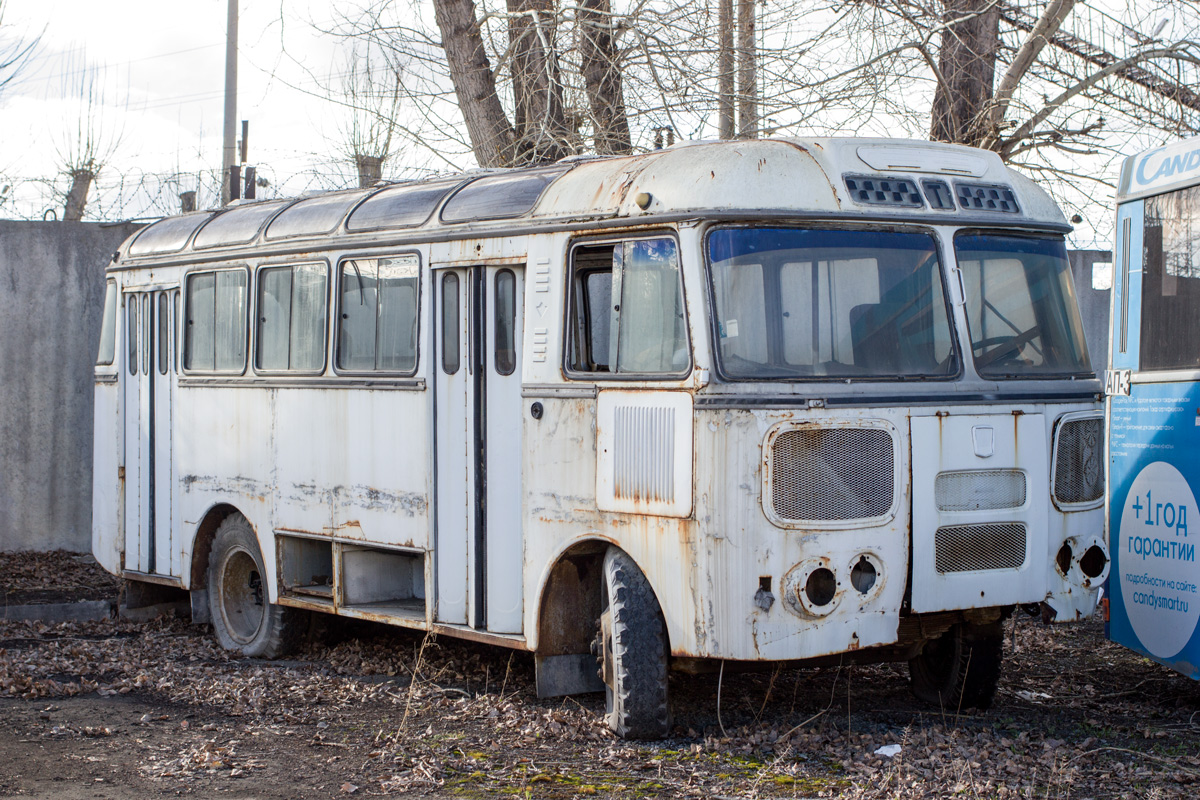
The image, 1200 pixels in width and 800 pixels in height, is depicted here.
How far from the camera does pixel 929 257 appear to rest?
6.45 m

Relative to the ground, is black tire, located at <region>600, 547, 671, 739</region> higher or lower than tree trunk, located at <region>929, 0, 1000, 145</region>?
lower

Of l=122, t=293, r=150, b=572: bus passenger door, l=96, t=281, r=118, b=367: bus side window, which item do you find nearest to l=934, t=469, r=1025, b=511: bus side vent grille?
l=122, t=293, r=150, b=572: bus passenger door

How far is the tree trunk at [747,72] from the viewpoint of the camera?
11695 mm

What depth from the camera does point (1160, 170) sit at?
760 cm

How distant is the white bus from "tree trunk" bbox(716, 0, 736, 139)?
446 centimetres

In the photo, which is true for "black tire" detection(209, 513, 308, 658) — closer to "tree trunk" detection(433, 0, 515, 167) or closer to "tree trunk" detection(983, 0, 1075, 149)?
"tree trunk" detection(433, 0, 515, 167)

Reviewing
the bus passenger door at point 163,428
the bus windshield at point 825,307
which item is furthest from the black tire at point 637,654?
the bus passenger door at point 163,428

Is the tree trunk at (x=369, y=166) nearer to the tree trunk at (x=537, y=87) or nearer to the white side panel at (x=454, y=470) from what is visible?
the tree trunk at (x=537, y=87)

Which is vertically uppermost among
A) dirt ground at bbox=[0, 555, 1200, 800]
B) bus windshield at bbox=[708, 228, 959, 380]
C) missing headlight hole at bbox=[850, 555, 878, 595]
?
bus windshield at bbox=[708, 228, 959, 380]

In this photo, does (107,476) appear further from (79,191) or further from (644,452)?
(79,191)

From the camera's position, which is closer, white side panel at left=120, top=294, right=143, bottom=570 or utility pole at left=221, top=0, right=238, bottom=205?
white side panel at left=120, top=294, right=143, bottom=570

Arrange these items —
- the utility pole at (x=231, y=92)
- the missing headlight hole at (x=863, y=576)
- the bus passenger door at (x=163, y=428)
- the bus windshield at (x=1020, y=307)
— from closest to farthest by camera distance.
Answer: the missing headlight hole at (x=863, y=576) → the bus windshield at (x=1020, y=307) → the bus passenger door at (x=163, y=428) → the utility pole at (x=231, y=92)

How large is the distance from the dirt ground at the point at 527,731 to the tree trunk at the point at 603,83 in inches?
210

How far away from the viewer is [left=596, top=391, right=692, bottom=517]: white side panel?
6.11 m
